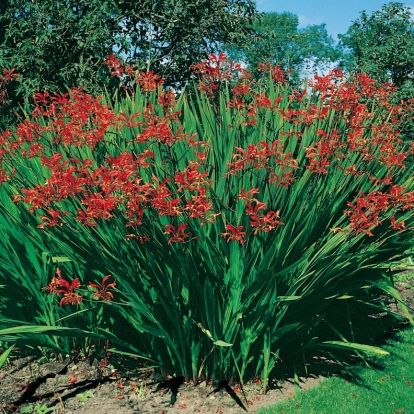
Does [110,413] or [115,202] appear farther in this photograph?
[110,413]

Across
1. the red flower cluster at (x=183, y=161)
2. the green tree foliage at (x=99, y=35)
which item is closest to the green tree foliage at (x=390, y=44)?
the green tree foliage at (x=99, y=35)

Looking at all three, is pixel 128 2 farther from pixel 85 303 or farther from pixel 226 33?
pixel 85 303

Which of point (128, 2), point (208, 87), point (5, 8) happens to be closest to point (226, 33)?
point (128, 2)

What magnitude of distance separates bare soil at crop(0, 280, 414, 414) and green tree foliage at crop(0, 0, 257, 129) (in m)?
9.21

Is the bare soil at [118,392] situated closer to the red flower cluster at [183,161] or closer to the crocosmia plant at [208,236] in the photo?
the crocosmia plant at [208,236]

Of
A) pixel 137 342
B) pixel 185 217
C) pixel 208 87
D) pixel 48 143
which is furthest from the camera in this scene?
pixel 208 87

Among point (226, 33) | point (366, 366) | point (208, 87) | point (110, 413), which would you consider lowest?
point (110, 413)

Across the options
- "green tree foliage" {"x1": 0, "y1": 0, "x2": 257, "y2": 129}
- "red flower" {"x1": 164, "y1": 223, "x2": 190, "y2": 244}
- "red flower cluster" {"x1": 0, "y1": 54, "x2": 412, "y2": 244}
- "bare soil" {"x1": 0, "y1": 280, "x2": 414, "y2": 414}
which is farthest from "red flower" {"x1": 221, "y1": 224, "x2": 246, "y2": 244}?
"green tree foliage" {"x1": 0, "y1": 0, "x2": 257, "y2": 129}

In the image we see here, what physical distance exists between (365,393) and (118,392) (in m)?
1.74

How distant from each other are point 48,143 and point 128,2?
11919 millimetres

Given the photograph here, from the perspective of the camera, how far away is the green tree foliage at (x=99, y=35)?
13.8 metres

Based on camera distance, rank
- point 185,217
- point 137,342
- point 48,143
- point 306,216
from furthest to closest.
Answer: point 48,143 → point 137,342 → point 306,216 → point 185,217

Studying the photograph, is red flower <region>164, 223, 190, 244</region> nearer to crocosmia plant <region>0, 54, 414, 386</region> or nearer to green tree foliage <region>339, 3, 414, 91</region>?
crocosmia plant <region>0, 54, 414, 386</region>

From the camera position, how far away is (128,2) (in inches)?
615
